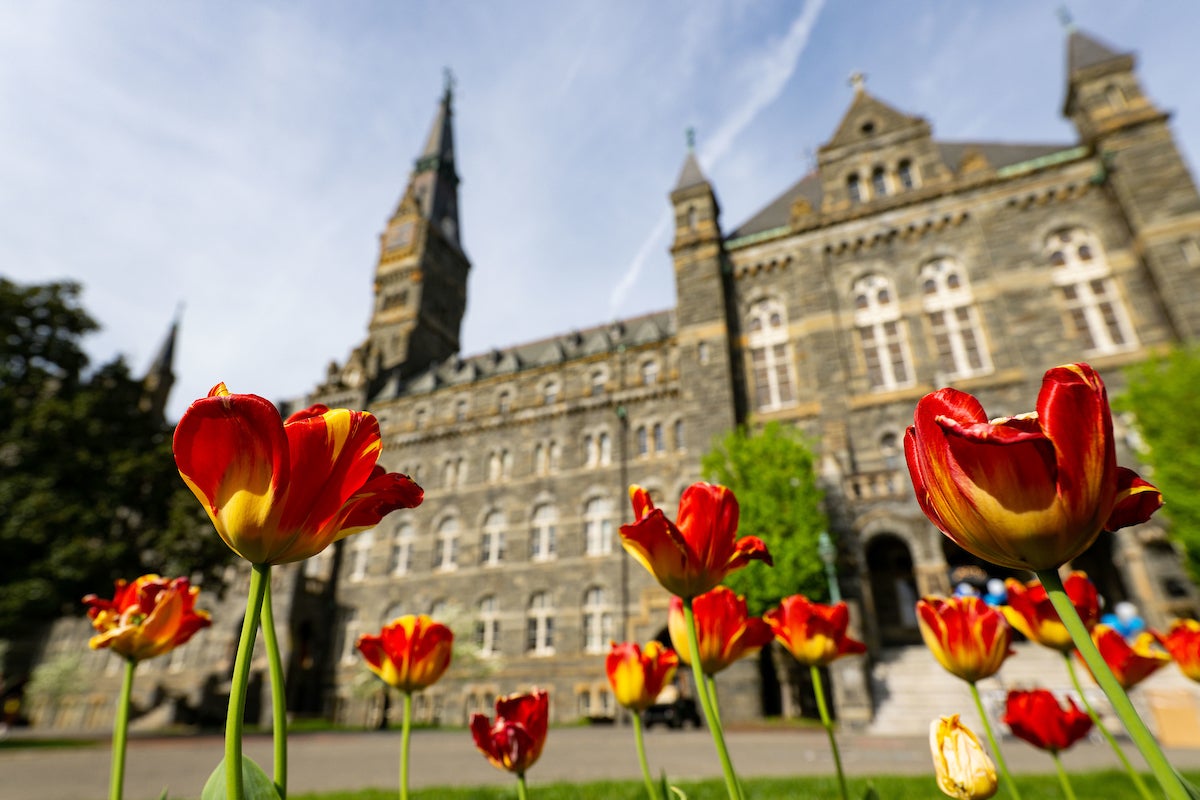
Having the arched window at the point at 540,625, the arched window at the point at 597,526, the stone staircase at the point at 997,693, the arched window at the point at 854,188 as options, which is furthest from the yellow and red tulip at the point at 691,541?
the arched window at the point at 854,188

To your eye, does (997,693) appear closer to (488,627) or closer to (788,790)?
(788,790)

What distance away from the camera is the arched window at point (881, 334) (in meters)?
17.9

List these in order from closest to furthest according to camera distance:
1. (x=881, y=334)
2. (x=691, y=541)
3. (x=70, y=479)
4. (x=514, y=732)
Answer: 1. (x=691, y=541)
2. (x=514, y=732)
3. (x=70, y=479)
4. (x=881, y=334)

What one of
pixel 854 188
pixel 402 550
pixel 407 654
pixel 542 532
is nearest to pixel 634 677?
pixel 407 654

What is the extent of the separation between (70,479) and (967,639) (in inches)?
807

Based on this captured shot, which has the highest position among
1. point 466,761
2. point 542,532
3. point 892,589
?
point 542,532

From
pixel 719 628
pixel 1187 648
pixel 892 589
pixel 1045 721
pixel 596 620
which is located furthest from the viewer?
pixel 596 620

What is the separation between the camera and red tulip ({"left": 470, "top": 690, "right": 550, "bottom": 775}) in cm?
186

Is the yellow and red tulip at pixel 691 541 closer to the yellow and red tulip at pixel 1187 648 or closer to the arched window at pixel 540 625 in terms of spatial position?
the yellow and red tulip at pixel 1187 648

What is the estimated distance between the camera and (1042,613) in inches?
87.4

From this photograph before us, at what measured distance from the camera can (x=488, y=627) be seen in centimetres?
2162

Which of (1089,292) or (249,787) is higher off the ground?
(1089,292)

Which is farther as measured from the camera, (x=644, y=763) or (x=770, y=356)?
(x=770, y=356)

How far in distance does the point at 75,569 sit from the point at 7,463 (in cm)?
403
